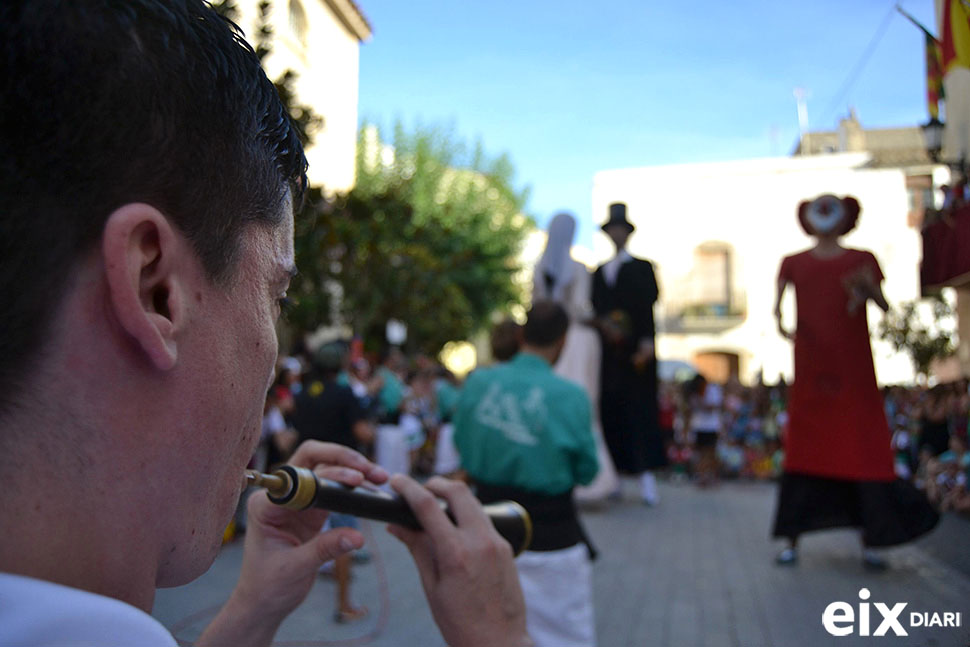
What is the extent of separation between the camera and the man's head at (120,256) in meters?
0.57

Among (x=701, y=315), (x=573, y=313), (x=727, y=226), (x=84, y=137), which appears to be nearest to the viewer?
(x=84, y=137)

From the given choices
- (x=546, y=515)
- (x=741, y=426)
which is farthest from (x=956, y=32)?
(x=741, y=426)

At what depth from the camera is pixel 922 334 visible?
32.9ft

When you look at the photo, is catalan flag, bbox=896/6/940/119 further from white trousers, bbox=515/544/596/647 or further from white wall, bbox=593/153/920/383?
white wall, bbox=593/153/920/383

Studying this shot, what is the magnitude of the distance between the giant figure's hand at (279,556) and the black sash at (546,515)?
1804 mm

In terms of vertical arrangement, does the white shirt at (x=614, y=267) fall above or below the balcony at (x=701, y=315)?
below

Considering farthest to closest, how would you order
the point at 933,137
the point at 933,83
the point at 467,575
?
1. the point at 933,137
2. the point at 933,83
3. the point at 467,575

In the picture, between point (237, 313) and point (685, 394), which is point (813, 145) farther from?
point (685, 394)

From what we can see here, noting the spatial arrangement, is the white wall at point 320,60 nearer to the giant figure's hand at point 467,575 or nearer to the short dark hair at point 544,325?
the short dark hair at point 544,325

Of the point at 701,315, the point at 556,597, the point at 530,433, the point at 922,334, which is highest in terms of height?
the point at 701,315

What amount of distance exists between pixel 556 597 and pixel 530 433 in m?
0.57

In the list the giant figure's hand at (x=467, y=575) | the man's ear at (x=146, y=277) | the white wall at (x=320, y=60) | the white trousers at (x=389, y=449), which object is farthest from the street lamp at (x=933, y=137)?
the white trousers at (x=389, y=449)

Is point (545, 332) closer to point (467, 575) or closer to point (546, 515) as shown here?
point (546, 515)

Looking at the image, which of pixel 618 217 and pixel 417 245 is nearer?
pixel 618 217
